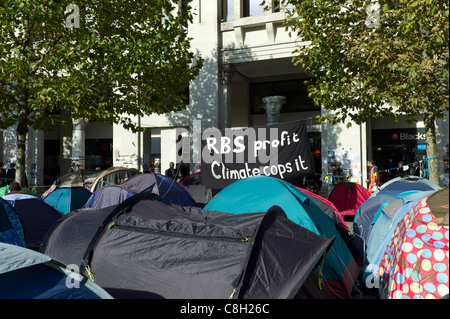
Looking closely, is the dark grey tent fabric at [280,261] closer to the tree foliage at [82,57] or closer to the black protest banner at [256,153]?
the black protest banner at [256,153]

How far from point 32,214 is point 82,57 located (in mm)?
5555

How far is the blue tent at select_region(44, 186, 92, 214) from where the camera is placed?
10.6 meters

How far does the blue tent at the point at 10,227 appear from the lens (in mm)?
6207

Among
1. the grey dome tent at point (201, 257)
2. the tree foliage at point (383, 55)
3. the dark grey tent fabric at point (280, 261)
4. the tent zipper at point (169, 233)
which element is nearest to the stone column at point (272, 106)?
the tree foliage at point (383, 55)

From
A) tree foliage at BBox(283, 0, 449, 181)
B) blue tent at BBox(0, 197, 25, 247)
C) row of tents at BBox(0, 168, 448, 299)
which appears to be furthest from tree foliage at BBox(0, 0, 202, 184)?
row of tents at BBox(0, 168, 448, 299)

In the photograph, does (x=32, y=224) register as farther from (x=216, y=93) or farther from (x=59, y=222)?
(x=216, y=93)

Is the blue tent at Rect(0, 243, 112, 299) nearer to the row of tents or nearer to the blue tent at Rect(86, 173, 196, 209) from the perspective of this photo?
the row of tents

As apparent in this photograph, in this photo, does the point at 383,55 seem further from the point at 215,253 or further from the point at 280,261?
the point at 215,253

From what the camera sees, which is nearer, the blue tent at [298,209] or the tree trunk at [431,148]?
the blue tent at [298,209]

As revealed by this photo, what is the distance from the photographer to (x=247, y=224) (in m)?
4.33

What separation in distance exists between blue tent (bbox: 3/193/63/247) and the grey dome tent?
3.74 meters

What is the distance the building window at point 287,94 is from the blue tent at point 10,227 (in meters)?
16.1

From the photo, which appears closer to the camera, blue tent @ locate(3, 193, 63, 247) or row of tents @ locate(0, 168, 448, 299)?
row of tents @ locate(0, 168, 448, 299)

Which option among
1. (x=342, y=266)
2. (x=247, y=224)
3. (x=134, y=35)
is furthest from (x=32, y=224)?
(x=134, y=35)
